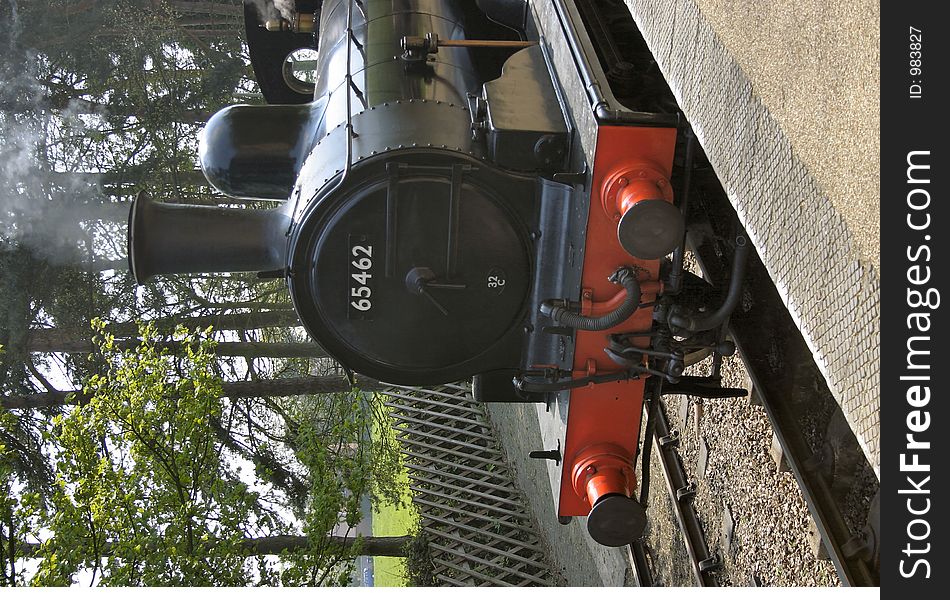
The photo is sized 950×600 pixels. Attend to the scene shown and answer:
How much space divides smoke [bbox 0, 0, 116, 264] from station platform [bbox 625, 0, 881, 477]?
25.1 ft

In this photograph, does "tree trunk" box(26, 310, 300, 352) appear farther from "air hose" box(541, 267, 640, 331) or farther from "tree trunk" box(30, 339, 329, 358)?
"air hose" box(541, 267, 640, 331)

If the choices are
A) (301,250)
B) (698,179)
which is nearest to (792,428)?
(698,179)

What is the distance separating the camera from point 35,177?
A: 8258 millimetres

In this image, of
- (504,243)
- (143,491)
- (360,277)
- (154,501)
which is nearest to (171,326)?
(143,491)

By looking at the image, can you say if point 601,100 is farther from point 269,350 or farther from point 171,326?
point 171,326

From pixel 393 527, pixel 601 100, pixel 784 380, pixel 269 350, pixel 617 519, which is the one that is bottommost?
pixel 617 519

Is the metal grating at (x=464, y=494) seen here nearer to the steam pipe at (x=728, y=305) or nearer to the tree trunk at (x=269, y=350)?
the tree trunk at (x=269, y=350)

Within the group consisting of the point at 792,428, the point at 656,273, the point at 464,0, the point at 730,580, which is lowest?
the point at 730,580

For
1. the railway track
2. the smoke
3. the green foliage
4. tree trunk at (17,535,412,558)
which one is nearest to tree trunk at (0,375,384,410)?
tree trunk at (17,535,412,558)

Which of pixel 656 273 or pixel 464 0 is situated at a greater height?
pixel 464 0

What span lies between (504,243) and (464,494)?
14.3 ft

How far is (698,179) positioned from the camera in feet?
11.5
